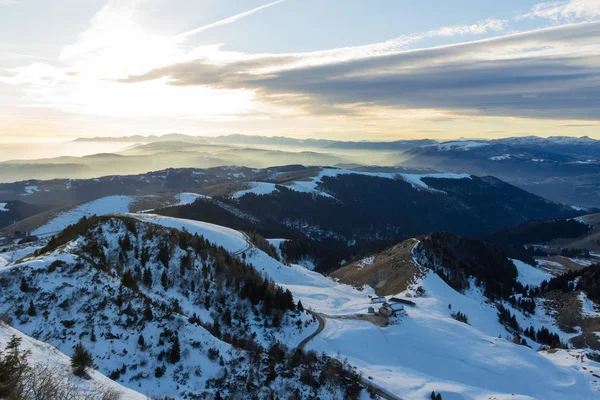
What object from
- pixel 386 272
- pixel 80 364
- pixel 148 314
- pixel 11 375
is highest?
pixel 11 375

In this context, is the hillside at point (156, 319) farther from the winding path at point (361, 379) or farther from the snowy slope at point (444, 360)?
the snowy slope at point (444, 360)

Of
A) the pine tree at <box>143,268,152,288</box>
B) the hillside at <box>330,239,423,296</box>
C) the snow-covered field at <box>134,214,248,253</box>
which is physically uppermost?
the pine tree at <box>143,268,152,288</box>

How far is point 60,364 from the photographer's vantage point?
82.5ft

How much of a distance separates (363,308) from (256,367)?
125 ft

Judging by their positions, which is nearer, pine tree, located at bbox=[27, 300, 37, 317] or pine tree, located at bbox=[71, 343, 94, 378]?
pine tree, located at bbox=[71, 343, 94, 378]

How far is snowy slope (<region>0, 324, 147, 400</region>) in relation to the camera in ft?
75.7

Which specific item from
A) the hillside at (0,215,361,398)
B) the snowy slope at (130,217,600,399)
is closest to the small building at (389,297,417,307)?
the snowy slope at (130,217,600,399)

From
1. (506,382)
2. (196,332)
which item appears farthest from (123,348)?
(506,382)

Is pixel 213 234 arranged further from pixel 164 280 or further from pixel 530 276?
pixel 530 276

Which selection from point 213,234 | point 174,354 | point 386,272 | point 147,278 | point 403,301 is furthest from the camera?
point 213,234

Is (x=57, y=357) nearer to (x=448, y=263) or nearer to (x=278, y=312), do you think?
(x=278, y=312)

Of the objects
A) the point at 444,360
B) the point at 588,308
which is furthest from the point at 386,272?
the point at 588,308

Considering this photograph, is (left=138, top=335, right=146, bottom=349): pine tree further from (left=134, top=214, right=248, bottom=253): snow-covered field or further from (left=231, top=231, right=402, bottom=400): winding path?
(left=134, top=214, right=248, bottom=253): snow-covered field

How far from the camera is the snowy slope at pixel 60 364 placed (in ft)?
75.7
